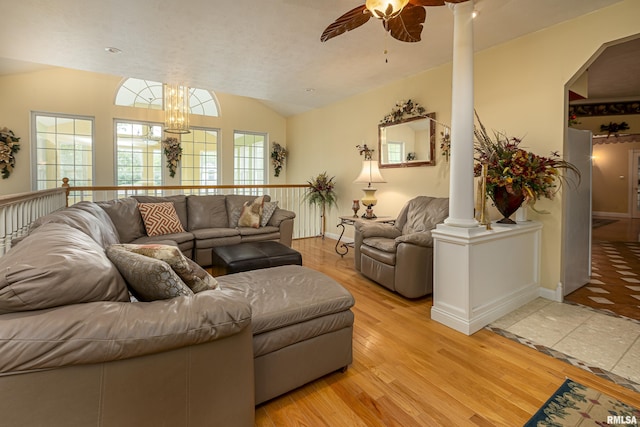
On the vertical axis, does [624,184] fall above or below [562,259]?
above

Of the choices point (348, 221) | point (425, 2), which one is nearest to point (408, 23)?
point (425, 2)

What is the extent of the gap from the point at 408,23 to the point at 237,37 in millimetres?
1852

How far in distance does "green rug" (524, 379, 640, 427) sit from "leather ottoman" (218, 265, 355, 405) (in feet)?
3.29

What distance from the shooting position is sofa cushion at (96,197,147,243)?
12.2 feet

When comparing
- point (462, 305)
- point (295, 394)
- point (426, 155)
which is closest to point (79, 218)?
point (295, 394)

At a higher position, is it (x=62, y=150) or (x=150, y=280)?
(x=62, y=150)

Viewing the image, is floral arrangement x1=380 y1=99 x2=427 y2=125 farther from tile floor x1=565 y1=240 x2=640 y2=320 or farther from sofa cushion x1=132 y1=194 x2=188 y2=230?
sofa cushion x1=132 y1=194 x2=188 y2=230

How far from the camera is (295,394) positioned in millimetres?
1742

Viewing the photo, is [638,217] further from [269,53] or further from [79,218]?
[79,218]

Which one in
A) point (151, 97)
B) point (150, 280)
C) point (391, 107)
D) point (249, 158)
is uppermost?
point (151, 97)

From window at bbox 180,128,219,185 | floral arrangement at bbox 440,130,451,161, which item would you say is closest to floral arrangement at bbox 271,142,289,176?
window at bbox 180,128,219,185

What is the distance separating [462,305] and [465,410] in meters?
0.94

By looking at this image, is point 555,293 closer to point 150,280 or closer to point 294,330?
point 294,330

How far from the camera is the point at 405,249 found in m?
3.00
